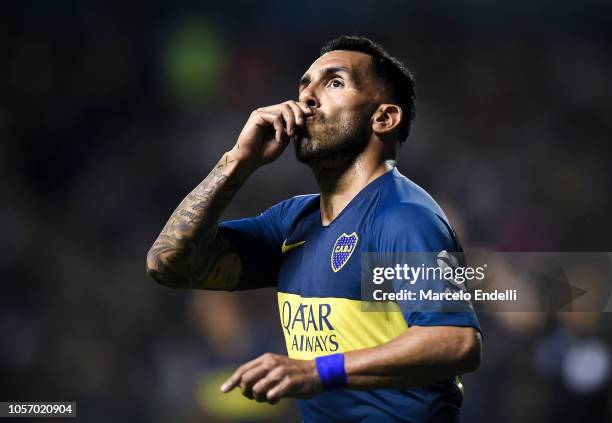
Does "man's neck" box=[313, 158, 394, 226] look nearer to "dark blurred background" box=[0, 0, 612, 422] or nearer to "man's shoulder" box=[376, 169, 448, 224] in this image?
"man's shoulder" box=[376, 169, 448, 224]

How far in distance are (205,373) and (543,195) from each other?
11.2 ft

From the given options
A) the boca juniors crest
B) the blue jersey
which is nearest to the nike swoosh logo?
the blue jersey

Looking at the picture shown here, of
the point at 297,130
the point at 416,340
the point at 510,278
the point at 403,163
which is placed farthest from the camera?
the point at 403,163

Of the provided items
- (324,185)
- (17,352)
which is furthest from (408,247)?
(17,352)

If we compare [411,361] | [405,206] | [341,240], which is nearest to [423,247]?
[405,206]

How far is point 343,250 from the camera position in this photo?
10.5 feet

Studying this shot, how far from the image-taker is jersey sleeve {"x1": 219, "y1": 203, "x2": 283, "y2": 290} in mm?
3645

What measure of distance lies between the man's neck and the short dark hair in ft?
1.14

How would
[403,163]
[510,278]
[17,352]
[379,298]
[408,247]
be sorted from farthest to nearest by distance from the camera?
[403,163]
[17,352]
[510,278]
[379,298]
[408,247]

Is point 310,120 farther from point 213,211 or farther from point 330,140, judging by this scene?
point 213,211

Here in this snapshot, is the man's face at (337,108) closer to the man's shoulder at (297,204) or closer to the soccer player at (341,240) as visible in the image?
the soccer player at (341,240)

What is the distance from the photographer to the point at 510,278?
17.5 ft

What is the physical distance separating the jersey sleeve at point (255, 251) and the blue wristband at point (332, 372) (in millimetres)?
1188

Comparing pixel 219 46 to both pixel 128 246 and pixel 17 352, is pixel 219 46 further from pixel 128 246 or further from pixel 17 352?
pixel 17 352
